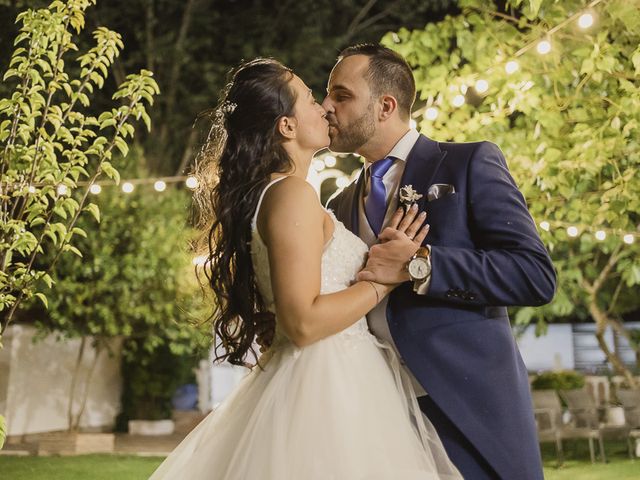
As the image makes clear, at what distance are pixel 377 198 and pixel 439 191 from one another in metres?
0.28

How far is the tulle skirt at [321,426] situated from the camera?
244 centimetres

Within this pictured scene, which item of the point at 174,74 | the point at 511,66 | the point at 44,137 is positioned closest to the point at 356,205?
the point at 44,137

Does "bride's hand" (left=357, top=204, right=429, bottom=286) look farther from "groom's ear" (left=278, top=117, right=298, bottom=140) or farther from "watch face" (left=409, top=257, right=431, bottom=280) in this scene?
"groom's ear" (left=278, top=117, right=298, bottom=140)

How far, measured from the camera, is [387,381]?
265 centimetres

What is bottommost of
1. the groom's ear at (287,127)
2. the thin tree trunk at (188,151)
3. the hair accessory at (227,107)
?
the groom's ear at (287,127)

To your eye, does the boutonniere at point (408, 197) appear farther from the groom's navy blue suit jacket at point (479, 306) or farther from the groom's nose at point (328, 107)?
the groom's nose at point (328, 107)

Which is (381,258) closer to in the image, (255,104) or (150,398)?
(255,104)

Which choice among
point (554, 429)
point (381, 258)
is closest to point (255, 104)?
point (381, 258)

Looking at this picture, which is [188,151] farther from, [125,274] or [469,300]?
[469,300]

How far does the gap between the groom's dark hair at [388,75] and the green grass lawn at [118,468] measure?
730 centimetres

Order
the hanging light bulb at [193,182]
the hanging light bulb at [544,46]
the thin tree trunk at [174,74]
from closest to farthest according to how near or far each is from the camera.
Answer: the hanging light bulb at [193,182] → the hanging light bulb at [544,46] → the thin tree trunk at [174,74]

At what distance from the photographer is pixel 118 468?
34.0 feet

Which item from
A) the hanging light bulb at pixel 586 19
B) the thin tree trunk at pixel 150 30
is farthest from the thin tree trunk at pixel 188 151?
the hanging light bulb at pixel 586 19

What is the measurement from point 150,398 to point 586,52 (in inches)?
474
